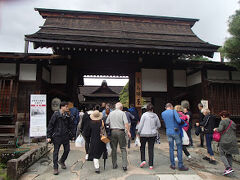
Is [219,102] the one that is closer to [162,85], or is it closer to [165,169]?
[162,85]

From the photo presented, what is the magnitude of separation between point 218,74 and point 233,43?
137 inches

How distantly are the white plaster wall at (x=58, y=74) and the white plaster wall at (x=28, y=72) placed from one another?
4.04 ft

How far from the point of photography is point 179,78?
404 inches

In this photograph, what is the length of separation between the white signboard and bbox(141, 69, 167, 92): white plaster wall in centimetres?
564

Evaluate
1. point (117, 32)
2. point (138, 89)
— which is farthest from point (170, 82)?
point (117, 32)

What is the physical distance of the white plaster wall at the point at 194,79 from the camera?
948cm

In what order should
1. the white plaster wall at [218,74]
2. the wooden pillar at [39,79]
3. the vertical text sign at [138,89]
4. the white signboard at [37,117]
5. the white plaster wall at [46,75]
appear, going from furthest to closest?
the white plaster wall at [218,74] → the vertical text sign at [138,89] → the white plaster wall at [46,75] → the wooden pillar at [39,79] → the white signboard at [37,117]

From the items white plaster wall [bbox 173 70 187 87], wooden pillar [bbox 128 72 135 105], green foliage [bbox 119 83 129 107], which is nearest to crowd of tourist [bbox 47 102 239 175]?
wooden pillar [bbox 128 72 135 105]

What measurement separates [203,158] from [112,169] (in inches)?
126

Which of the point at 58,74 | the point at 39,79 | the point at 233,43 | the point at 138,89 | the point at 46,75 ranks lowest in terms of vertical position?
the point at 138,89

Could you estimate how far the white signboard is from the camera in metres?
6.90

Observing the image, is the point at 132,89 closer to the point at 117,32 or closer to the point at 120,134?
the point at 117,32

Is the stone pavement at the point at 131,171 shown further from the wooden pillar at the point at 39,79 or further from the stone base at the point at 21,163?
the wooden pillar at the point at 39,79

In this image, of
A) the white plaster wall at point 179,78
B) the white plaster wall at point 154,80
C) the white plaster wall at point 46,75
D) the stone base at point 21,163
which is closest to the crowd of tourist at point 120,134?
the stone base at point 21,163
